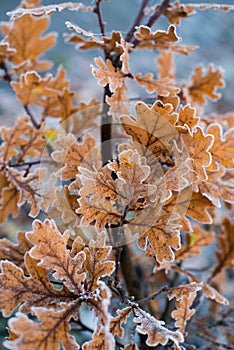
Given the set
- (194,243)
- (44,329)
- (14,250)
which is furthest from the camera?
(194,243)

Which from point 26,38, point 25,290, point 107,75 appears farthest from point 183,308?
point 26,38

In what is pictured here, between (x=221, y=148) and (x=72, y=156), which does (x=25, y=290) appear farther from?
(x=221, y=148)

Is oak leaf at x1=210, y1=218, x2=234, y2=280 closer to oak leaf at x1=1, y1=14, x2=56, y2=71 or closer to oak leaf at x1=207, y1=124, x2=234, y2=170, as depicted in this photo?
oak leaf at x1=207, y1=124, x2=234, y2=170

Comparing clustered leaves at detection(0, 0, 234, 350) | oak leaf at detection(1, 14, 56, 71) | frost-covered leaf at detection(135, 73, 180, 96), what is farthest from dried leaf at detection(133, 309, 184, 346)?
oak leaf at detection(1, 14, 56, 71)

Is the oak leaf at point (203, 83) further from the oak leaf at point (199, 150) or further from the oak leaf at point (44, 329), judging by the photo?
the oak leaf at point (44, 329)

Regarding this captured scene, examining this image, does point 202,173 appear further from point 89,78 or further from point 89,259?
point 89,78

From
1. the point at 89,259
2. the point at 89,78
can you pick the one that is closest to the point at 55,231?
the point at 89,259
